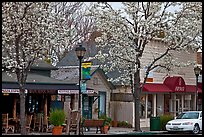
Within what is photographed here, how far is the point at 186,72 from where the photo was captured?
131ft

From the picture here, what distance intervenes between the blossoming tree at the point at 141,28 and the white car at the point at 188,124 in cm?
210

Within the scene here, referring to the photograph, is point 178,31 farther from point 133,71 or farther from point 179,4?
point 133,71

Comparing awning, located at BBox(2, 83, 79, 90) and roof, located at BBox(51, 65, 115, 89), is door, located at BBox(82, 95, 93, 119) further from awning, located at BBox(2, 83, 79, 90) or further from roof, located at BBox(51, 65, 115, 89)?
awning, located at BBox(2, 83, 79, 90)

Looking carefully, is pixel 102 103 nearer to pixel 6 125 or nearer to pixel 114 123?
pixel 114 123

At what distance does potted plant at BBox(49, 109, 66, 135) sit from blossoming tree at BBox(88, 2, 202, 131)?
5345mm

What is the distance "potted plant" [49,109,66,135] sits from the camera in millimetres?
24047

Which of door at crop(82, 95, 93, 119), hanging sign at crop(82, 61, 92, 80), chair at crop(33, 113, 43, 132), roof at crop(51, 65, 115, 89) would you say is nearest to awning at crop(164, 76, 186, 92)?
roof at crop(51, 65, 115, 89)

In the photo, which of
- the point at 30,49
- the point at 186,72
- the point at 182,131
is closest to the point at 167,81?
the point at 186,72

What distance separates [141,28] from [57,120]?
738cm

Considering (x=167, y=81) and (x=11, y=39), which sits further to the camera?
(x=167, y=81)

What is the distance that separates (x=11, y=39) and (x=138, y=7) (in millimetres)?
9903

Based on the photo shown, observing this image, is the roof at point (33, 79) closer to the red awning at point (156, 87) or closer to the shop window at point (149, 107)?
the red awning at point (156, 87)

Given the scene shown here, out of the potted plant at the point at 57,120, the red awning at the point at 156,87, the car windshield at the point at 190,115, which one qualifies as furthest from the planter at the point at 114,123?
the potted plant at the point at 57,120

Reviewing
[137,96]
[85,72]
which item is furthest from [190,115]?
[85,72]
